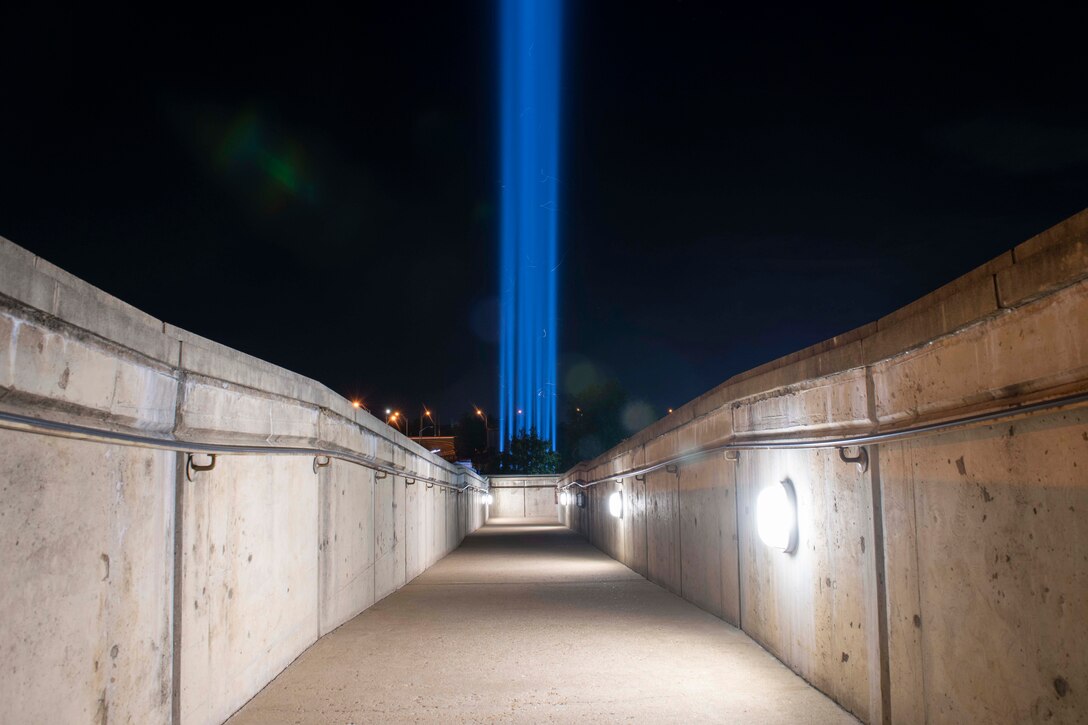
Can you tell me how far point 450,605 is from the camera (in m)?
10.4

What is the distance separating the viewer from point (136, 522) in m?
4.11

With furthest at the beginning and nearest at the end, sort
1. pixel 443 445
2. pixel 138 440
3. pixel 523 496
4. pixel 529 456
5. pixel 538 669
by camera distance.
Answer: pixel 443 445 < pixel 529 456 < pixel 523 496 < pixel 538 669 < pixel 138 440

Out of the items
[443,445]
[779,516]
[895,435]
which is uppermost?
[443,445]

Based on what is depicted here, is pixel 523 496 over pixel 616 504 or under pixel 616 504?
under

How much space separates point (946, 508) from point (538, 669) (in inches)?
146

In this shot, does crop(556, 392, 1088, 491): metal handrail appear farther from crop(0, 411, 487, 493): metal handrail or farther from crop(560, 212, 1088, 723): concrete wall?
crop(0, 411, 487, 493): metal handrail

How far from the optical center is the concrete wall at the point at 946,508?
3.23 m

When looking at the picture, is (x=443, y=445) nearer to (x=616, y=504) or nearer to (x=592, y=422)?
(x=592, y=422)

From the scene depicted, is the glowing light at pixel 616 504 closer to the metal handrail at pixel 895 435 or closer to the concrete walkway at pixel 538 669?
the concrete walkway at pixel 538 669

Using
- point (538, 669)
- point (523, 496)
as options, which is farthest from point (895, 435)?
point (523, 496)

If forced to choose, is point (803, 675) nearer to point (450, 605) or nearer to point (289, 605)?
point (289, 605)

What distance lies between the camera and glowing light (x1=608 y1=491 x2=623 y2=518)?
16.6 metres

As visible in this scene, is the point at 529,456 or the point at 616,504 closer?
the point at 616,504

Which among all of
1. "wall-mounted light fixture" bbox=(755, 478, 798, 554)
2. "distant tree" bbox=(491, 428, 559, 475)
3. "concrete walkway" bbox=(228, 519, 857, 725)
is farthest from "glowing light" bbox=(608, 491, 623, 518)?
"distant tree" bbox=(491, 428, 559, 475)
